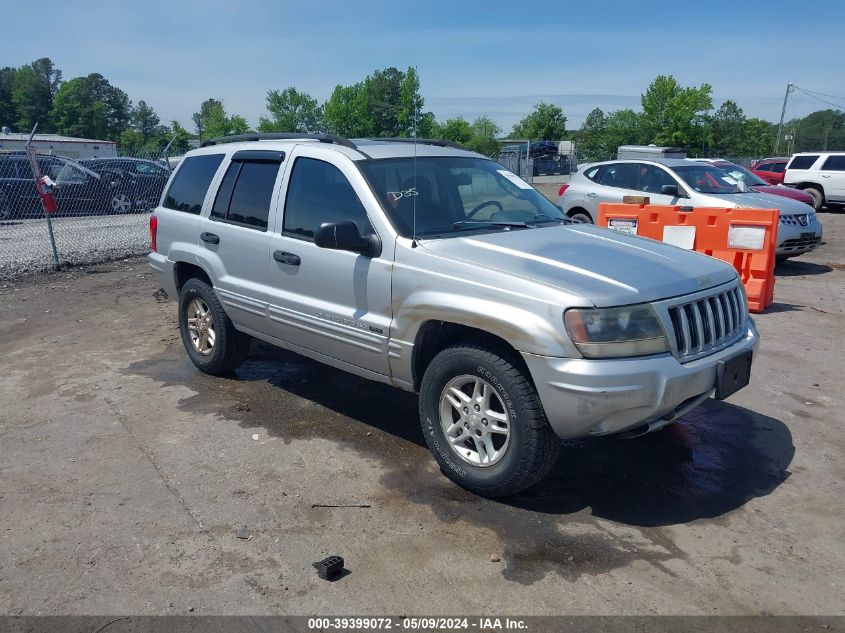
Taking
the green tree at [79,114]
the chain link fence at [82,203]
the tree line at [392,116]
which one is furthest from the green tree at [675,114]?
the green tree at [79,114]

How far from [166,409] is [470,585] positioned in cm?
307

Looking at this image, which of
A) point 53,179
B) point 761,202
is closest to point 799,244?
point 761,202

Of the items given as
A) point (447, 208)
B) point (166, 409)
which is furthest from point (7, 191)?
point (447, 208)

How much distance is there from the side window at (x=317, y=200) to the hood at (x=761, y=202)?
297 inches

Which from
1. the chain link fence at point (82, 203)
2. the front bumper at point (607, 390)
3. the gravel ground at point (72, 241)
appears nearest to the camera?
the front bumper at point (607, 390)

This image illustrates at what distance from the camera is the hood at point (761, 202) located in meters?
10.4

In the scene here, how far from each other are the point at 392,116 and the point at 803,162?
18.6m

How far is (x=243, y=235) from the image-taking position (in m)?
5.25

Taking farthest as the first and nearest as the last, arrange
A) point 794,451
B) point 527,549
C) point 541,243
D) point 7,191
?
point 7,191
point 794,451
point 541,243
point 527,549

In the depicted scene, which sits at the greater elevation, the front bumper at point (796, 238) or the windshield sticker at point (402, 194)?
the windshield sticker at point (402, 194)

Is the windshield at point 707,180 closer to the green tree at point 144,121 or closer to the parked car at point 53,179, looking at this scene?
the parked car at point 53,179

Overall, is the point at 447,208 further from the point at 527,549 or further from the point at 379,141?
the point at 527,549

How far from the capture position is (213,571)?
3275 millimetres

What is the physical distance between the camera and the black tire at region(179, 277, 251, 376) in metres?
5.70
